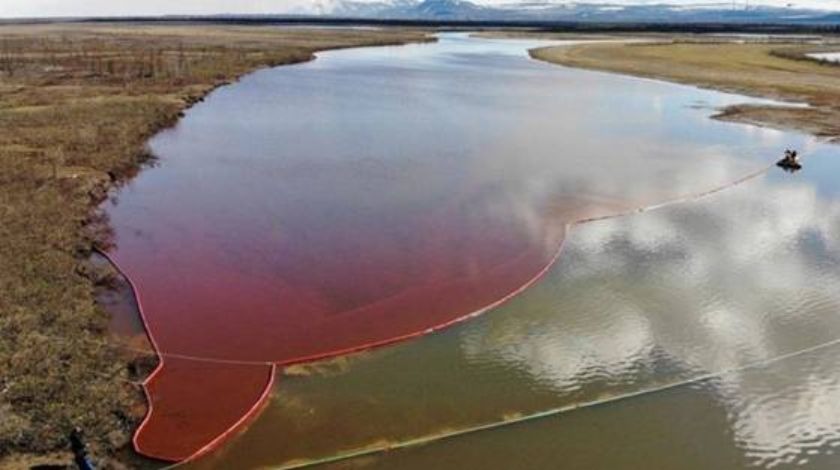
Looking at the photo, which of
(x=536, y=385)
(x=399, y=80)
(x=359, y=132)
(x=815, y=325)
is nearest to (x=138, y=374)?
(x=536, y=385)

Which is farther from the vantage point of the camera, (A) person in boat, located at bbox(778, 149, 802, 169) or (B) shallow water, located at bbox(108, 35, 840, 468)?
(A) person in boat, located at bbox(778, 149, 802, 169)

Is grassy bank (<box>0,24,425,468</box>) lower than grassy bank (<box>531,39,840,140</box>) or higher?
lower

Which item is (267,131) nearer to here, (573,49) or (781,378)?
(781,378)

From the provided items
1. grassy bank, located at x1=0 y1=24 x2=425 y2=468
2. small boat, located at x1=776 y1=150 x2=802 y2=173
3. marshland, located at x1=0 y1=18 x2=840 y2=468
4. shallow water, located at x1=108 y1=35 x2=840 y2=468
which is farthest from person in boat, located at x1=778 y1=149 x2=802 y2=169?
grassy bank, located at x1=0 y1=24 x2=425 y2=468

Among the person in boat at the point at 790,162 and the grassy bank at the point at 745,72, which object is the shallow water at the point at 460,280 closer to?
the person in boat at the point at 790,162

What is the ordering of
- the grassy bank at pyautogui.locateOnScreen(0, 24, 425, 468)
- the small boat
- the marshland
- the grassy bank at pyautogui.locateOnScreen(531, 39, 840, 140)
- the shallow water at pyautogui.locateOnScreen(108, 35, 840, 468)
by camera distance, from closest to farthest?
the grassy bank at pyautogui.locateOnScreen(0, 24, 425, 468) < the marshland < the shallow water at pyautogui.locateOnScreen(108, 35, 840, 468) < the small boat < the grassy bank at pyautogui.locateOnScreen(531, 39, 840, 140)

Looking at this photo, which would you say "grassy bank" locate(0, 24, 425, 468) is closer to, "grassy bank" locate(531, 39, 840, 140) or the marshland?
the marshland
